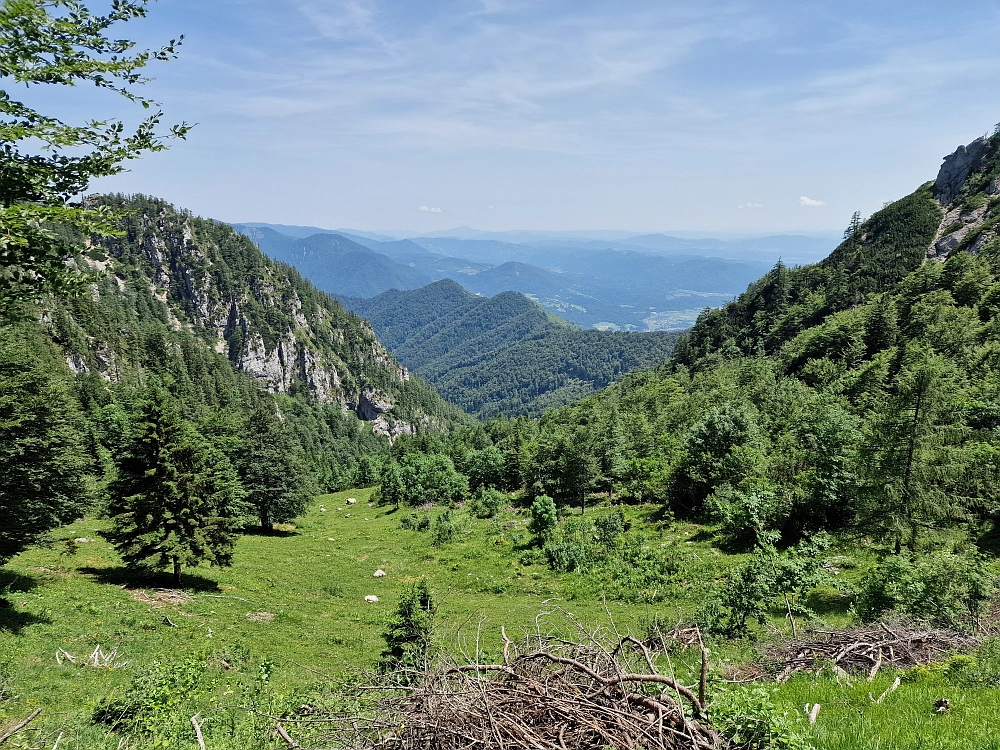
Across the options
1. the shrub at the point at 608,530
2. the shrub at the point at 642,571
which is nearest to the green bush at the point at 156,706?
the shrub at the point at 642,571

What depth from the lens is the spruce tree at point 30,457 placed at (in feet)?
Result: 53.9

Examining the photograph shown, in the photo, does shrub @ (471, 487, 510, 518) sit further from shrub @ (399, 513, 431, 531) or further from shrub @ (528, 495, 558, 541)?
shrub @ (528, 495, 558, 541)

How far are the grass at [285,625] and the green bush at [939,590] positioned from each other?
381 centimetres

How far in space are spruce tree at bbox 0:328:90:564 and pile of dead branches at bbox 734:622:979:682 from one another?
72.0 ft

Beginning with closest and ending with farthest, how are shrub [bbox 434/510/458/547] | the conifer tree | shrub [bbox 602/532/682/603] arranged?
shrub [bbox 602/532/682/603] → shrub [bbox 434/510/458/547] → the conifer tree

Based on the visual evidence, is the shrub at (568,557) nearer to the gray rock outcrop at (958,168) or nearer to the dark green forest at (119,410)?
the dark green forest at (119,410)

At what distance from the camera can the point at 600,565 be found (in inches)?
1163

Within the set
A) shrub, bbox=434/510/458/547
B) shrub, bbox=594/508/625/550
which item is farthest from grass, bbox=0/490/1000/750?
shrub, bbox=594/508/625/550

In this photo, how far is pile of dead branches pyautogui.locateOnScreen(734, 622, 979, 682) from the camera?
A: 923 centimetres

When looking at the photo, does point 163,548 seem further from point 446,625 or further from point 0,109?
point 0,109

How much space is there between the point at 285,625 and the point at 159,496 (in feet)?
26.3

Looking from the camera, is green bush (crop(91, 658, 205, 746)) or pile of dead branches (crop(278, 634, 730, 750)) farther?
green bush (crop(91, 658, 205, 746))

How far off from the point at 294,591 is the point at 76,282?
25540 mm

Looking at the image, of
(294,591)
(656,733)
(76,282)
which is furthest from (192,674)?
(294,591)
